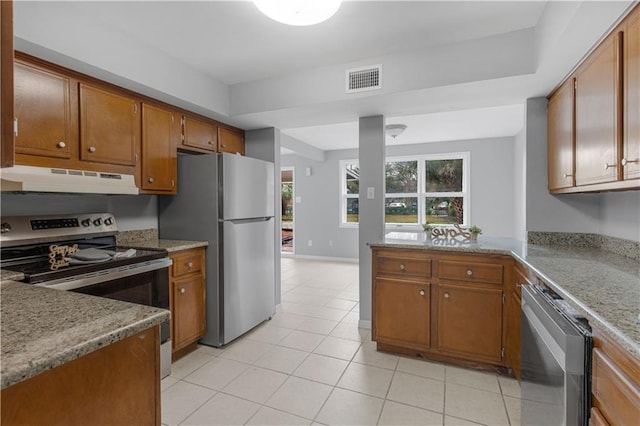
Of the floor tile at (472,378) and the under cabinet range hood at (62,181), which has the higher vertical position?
the under cabinet range hood at (62,181)

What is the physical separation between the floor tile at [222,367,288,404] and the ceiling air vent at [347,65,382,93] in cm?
225

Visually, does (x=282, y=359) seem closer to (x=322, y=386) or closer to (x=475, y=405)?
(x=322, y=386)

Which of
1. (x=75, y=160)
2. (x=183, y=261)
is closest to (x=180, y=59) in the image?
(x=75, y=160)

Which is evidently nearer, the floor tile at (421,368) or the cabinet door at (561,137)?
the cabinet door at (561,137)

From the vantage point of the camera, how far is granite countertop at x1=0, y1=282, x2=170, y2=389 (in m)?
0.66

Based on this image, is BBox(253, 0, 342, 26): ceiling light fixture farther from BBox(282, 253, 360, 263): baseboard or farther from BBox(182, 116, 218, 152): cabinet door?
BBox(282, 253, 360, 263): baseboard

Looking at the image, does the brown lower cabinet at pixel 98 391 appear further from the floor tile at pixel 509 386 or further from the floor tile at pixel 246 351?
the floor tile at pixel 509 386

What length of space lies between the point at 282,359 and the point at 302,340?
1.21 feet

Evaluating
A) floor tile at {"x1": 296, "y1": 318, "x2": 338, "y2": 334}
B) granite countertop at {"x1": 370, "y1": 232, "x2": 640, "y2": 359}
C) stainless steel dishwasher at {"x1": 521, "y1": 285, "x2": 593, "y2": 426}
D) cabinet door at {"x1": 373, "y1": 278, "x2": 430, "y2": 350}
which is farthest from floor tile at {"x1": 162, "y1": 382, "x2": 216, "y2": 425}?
stainless steel dishwasher at {"x1": 521, "y1": 285, "x2": 593, "y2": 426}

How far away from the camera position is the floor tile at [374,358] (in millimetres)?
2439

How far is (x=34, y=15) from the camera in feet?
5.58

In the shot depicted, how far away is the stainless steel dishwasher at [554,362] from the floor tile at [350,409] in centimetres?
78

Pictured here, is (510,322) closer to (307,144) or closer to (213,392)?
(213,392)

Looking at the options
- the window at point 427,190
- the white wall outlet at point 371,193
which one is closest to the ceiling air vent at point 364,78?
the white wall outlet at point 371,193
